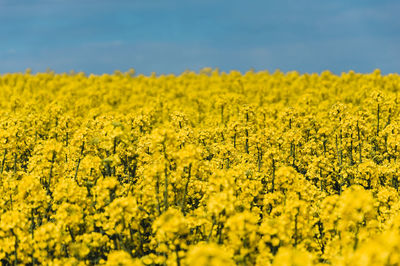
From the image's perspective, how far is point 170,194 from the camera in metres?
11.2

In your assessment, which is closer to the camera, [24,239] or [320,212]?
[24,239]

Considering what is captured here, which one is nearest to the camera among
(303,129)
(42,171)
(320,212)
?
(320,212)

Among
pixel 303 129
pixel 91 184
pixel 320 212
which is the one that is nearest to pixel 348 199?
pixel 320 212

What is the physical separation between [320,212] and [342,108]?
23.6ft

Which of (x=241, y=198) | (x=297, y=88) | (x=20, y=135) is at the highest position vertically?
(x=297, y=88)

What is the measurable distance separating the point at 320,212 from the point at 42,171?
27.4ft

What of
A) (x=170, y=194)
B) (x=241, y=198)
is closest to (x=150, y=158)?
(x=170, y=194)

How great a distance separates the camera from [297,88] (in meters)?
35.0

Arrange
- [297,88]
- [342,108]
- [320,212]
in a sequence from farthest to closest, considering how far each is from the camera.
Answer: [297,88] → [342,108] → [320,212]

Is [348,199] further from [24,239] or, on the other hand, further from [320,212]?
[24,239]

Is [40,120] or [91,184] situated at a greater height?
[40,120]

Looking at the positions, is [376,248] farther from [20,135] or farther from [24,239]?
[20,135]

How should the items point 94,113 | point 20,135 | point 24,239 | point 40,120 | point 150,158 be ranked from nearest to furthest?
point 24,239
point 150,158
point 20,135
point 40,120
point 94,113

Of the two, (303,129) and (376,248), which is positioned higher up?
(303,129)
